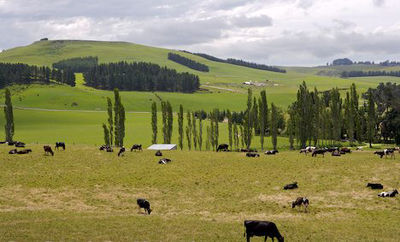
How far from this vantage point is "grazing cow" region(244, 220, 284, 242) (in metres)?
26.1

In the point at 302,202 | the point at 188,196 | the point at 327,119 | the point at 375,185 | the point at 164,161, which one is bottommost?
the point at 188,196

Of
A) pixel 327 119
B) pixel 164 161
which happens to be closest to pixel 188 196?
pixel 164 161

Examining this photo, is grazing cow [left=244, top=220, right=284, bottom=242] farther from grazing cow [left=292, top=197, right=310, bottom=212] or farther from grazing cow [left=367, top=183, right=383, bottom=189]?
grazing cow [left=367, top=183, right=383, bottom=189]

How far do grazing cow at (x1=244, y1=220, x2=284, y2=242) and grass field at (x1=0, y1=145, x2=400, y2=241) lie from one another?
1168 millimetres

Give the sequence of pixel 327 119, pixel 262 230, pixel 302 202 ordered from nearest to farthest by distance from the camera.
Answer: pixel 262 230, pixel 302 202, pixel 327 119

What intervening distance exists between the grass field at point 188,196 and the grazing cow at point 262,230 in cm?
117

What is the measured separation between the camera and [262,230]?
86.3ft

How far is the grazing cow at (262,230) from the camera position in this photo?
26.1m

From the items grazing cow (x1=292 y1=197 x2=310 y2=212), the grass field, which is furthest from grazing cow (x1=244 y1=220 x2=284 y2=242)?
grazing cow (x1=292 y1=197 x2=310 y2=212)

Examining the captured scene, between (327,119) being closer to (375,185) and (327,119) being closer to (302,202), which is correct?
(375,185)

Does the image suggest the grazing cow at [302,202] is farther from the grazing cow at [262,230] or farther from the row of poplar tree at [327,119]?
the row of poplar tree at [327,119]

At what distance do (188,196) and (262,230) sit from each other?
51.5 feet

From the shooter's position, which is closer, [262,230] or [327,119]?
[262,230]

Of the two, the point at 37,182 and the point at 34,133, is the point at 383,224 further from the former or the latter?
the point at 34,133
